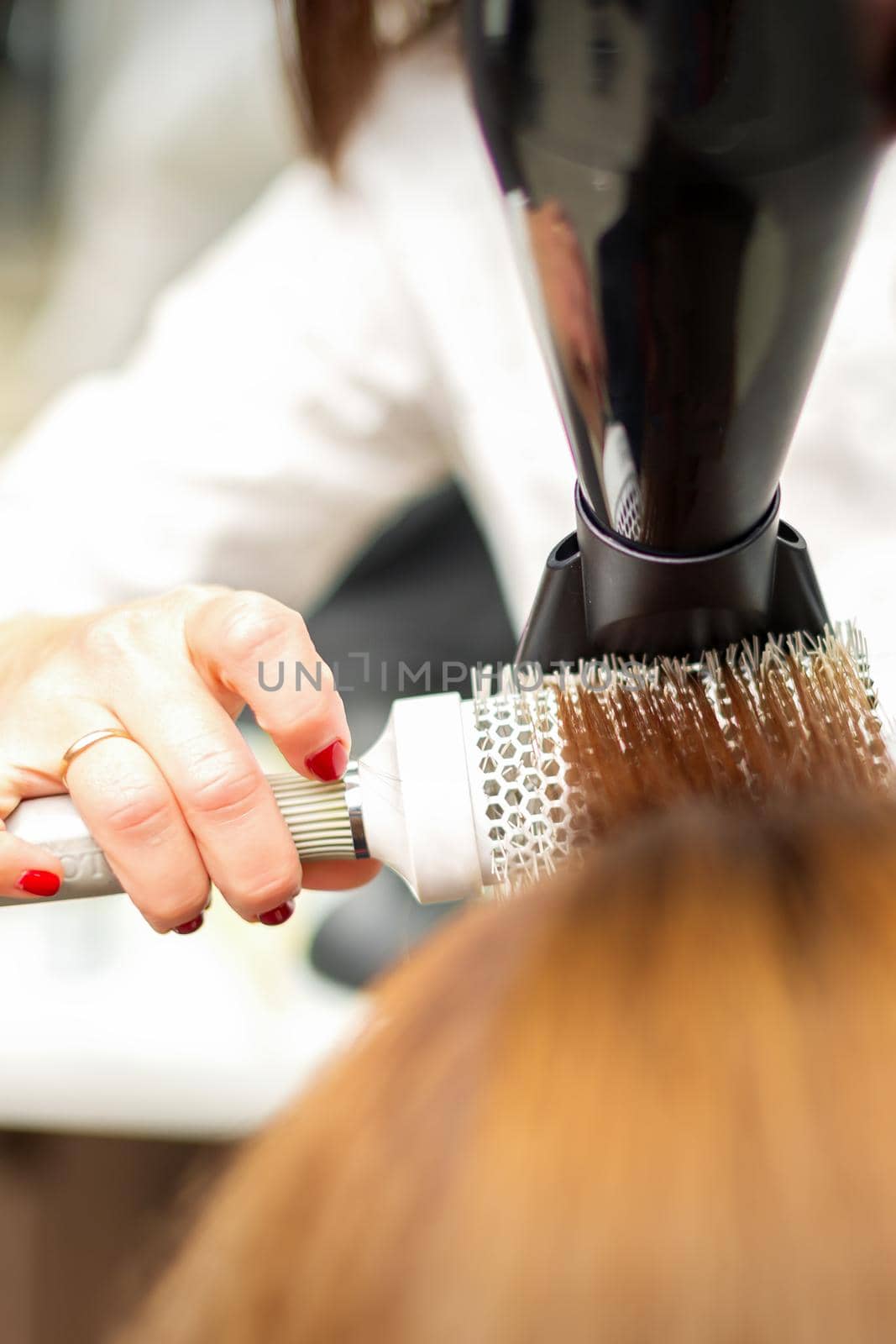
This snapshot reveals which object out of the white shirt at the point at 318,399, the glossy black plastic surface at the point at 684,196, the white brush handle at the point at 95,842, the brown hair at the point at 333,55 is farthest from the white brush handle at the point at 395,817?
the brown hair at the point at 333,55

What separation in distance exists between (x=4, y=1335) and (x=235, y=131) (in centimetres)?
94

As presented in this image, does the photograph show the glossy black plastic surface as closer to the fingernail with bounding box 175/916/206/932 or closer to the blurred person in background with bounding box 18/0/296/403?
the fingernail with bounding box 175/916/206/932

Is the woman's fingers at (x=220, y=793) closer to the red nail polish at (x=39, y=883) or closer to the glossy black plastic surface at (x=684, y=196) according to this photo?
the red nail polish at (x=39, y=883)

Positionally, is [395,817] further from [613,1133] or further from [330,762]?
[613,1133]

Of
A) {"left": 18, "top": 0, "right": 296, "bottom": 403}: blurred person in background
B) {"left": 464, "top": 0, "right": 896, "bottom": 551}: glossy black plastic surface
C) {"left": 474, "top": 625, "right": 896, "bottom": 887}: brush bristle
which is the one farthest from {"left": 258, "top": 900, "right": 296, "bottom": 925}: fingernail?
{"left": 18, "top": 0, "right": 296, "bottom": 403}: blurred person in background

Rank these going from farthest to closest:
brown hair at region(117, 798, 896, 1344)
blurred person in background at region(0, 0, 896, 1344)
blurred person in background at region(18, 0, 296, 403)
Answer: blurred person in background at region(18, 0, 296, 403)
blurred person in background at region(0, 0, 896, 1344)
brown hair at region(117, 798, 896, 1344)

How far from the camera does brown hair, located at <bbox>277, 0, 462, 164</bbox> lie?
564mm

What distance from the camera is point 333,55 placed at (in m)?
0.58

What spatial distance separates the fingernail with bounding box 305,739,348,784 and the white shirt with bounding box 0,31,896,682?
283 mm

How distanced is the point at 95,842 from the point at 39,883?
2cm

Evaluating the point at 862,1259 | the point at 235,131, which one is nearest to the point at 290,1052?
the point at 862,1259

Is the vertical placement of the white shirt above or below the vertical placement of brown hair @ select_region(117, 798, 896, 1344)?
above

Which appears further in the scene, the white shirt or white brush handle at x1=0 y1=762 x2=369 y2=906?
the white shirt

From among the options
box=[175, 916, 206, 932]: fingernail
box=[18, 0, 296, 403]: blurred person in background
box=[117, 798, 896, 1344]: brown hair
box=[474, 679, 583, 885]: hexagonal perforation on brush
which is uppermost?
box=[18, 0, 296, 403]: blurred person in background
